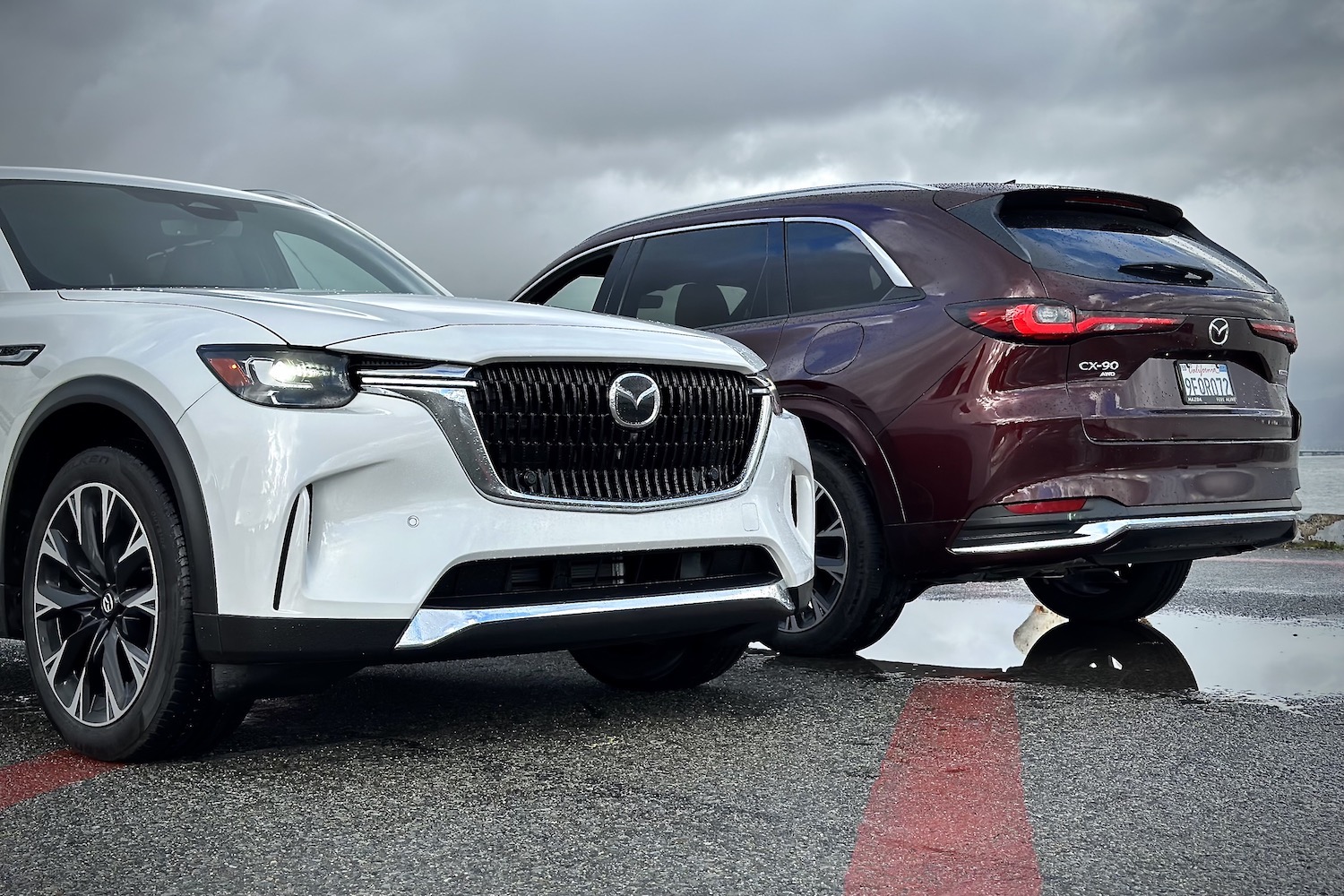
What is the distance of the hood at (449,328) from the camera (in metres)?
3.67

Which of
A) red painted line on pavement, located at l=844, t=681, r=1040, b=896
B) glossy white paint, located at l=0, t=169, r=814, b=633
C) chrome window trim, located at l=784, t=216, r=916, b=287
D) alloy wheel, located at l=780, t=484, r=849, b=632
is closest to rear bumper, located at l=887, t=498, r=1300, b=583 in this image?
alloy wheel, located at l=780, t=484, r=849, b=632

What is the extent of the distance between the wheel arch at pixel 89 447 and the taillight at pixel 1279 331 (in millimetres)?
3952

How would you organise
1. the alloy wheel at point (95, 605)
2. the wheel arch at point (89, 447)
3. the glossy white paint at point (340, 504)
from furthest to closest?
the alloy wheel at point (95, 605) < the wheel arch at point (89, 447) < the glossy white paint at point (340, 504)

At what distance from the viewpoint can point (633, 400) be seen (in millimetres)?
4031

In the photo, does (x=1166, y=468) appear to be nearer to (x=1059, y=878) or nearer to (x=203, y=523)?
(x=1059, y=878)

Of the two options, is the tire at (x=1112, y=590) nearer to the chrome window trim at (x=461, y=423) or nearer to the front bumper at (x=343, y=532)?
the chrome window trim at (x=461, y=423)

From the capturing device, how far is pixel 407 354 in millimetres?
3654

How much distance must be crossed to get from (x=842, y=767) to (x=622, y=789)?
25.5 inches

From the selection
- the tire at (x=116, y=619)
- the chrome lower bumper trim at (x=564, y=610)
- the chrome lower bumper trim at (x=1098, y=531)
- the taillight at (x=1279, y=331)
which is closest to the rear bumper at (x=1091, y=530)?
the chrome lower bumper trim at (x=1098, y=531)

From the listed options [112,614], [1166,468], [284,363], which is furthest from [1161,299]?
[112,614]

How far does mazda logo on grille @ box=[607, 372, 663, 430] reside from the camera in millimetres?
3990

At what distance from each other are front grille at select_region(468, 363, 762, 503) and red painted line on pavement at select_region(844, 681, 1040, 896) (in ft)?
3.30

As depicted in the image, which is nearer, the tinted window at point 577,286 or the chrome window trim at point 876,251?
the chrome window trim at point 876,251

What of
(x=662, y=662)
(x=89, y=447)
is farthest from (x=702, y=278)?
(x=89, y=447)
